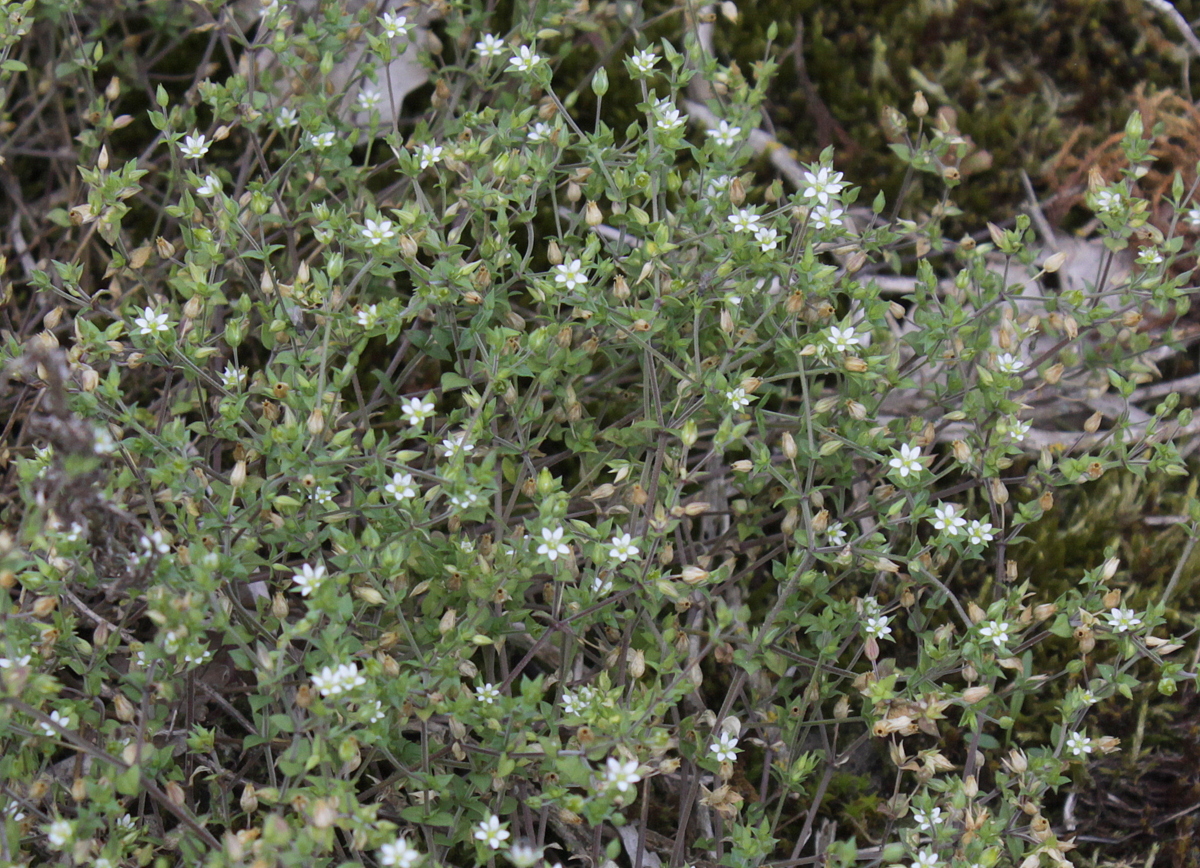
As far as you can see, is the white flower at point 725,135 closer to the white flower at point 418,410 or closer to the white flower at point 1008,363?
the white flower at point 1008,363

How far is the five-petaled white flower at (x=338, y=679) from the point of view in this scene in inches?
66.7

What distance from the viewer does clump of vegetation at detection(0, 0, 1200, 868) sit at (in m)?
1.85

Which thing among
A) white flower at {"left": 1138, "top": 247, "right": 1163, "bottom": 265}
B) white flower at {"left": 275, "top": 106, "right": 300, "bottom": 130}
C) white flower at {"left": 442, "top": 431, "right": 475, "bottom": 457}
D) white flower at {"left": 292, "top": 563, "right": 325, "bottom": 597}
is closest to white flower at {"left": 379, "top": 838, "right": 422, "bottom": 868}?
white flower at {"left": 292, "top": 563, "right": 325, "bottom": 597}

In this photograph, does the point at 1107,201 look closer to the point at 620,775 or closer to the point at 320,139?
the point at 620,775

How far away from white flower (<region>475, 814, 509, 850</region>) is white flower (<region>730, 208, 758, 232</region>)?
118cm

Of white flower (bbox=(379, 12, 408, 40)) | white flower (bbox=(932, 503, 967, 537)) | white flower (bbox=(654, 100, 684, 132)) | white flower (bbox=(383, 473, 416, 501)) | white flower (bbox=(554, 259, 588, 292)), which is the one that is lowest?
white flower (bbox=(932, 503, 967, 537))

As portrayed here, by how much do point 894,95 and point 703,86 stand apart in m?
0.58

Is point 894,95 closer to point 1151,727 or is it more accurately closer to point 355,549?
point 1151,727

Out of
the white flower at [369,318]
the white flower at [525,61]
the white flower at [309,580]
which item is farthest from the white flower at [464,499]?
the white flower at [525,61]

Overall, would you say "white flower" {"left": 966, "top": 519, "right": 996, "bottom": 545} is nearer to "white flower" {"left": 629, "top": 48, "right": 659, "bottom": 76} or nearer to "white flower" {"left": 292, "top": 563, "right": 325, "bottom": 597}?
"white flower" {"left": 629, "top": 48, "right": 659, "bottom": 76}

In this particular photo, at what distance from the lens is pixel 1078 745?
6.92ft

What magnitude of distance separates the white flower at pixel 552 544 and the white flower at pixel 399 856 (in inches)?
20.3

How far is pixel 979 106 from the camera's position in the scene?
10.7ft

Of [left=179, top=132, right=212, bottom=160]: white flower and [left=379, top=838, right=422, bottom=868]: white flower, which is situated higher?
[left=179, top=132, right=212, bottom=160]: white flower
